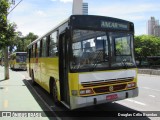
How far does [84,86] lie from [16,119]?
7.83ft

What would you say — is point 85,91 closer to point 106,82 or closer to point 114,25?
point 106,82

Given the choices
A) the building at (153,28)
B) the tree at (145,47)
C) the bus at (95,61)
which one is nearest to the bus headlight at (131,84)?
the bus at (95,61)

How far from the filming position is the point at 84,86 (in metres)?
8.13

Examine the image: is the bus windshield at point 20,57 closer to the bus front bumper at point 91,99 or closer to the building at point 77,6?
the building at point 77,6

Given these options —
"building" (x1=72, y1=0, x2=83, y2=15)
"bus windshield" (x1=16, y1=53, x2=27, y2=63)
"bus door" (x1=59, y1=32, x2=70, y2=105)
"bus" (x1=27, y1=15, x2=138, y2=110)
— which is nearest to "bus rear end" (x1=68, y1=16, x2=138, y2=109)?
"bus" (x1=27, y1=15, x2=138, y2=110)

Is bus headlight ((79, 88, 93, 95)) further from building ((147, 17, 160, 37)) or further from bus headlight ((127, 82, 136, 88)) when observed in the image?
building ((147, 17, 160, 37))

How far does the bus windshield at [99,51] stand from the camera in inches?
327

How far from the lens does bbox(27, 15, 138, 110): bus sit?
26.8 ft

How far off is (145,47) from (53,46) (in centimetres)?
6594

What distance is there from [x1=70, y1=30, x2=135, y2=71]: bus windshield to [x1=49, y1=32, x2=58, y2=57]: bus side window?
1883 millimetres

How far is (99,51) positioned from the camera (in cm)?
859

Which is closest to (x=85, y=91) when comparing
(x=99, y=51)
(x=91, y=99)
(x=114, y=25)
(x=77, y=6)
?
(x=91, y=99)

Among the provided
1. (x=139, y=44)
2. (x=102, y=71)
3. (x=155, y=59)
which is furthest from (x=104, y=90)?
(x=139, y=44)

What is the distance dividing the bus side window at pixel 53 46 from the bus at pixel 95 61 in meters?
0.64
